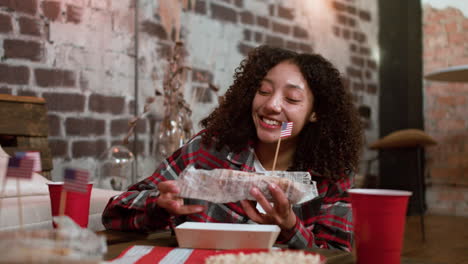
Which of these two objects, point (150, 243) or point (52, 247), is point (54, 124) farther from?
point (52, 247)

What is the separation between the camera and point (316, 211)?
4.65 ft

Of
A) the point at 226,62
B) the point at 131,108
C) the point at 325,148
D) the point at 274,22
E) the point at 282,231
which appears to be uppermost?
the point at 274,22

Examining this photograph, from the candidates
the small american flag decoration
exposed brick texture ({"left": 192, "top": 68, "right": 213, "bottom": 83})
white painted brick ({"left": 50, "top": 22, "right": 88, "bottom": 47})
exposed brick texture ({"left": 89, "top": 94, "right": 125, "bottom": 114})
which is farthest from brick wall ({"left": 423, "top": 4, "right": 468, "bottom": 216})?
the small american flag decoration

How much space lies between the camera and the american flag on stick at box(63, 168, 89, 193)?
78 cm

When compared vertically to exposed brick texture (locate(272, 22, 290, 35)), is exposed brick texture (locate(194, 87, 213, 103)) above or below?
below

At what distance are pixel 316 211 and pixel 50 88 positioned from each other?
73.3 inches

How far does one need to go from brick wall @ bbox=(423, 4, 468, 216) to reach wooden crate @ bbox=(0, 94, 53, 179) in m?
3.79

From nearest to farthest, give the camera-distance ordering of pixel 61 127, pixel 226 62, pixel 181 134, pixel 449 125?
1. pixel 61 127
2. pixel 181 134
3. pixel 226 62
4. pixel 449 125

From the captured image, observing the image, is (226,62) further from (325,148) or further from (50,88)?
(325,148)

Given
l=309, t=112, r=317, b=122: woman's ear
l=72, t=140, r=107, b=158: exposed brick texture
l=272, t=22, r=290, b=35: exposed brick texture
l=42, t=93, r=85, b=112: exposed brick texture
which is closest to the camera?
l=309, t=112, r=317, b=122: woman's ear

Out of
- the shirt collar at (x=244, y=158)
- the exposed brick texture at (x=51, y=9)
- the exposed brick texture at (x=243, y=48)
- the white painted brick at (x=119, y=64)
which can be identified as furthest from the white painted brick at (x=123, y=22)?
the shirt collar at (x=244, y=158)

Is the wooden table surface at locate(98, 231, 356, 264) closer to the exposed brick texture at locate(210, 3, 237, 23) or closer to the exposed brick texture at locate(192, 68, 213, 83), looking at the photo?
the exposed brick texture at locate(192, 68, 213, 83)

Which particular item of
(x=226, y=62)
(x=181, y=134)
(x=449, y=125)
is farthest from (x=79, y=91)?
(x=449, y=125)

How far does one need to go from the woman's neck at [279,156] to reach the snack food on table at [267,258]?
76 centimetres
